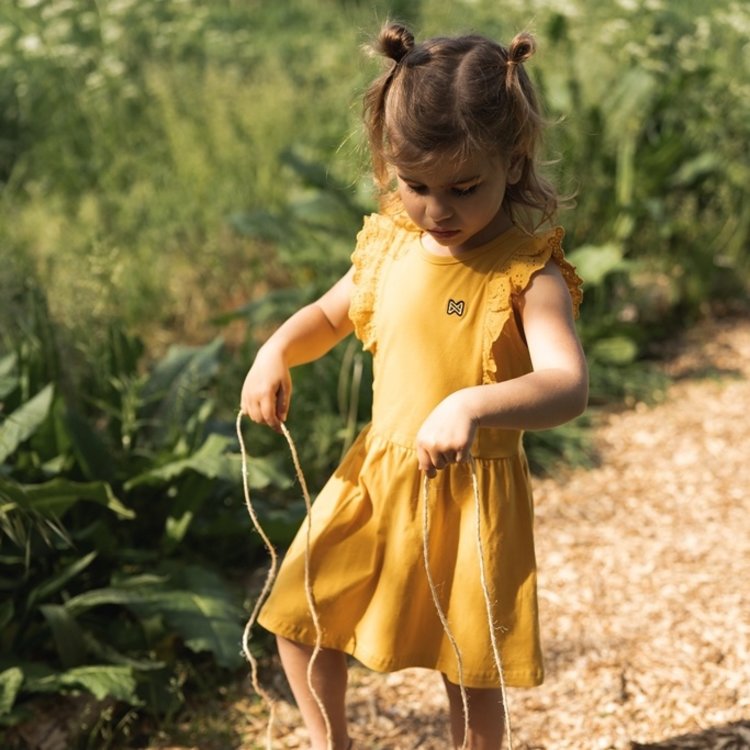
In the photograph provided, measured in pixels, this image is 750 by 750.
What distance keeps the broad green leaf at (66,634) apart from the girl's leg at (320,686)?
2.34 feet

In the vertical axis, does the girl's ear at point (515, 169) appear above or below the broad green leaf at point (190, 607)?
above

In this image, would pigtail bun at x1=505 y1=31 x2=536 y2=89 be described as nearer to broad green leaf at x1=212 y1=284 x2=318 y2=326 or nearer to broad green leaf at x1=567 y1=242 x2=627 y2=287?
broad green leaf at x1=212 y1=284 x2=318 y2=326

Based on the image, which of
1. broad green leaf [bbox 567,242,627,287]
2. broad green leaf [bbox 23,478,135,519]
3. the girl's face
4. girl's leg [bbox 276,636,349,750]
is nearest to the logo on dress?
the girl's face

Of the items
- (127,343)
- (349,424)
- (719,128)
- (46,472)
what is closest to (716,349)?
(719,128)

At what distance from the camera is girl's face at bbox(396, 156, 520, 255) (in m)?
1.85

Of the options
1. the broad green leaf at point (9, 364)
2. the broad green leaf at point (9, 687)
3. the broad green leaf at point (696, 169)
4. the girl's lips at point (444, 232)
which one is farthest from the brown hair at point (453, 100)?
the broad green leaf at point (696, 169)

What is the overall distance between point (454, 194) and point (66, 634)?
1497 millimetres

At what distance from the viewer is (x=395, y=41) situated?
1916 millimetres

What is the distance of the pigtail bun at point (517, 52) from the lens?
6.08ft

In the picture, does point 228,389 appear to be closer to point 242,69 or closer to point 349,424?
point 349,424

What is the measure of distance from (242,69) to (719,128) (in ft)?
10.7

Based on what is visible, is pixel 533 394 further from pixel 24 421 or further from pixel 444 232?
pixel 24 421

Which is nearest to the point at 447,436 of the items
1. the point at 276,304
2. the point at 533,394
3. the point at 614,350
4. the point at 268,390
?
the point at 533,394

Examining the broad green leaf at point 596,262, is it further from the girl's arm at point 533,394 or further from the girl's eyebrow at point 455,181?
the girl's eyebrow at point 455,181
